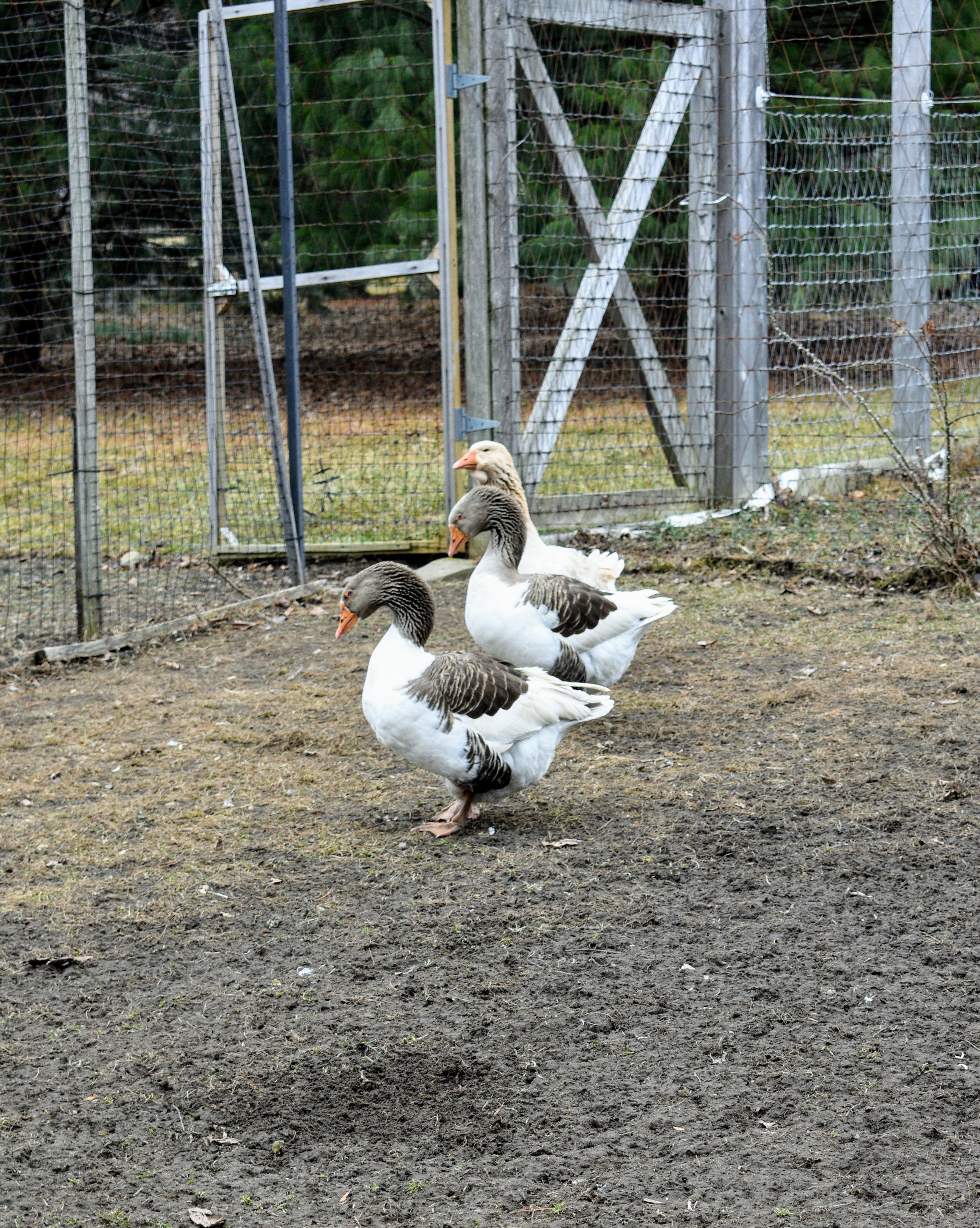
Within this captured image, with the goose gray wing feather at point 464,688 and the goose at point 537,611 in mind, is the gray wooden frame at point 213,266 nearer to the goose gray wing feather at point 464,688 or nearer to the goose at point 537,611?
the goose at point 537,611

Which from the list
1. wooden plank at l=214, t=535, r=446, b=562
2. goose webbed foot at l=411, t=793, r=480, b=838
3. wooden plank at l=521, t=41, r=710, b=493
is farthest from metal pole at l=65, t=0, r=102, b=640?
wooden plank at l=521, t=41, r=710, b=493

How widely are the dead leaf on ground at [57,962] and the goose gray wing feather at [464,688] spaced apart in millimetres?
1227

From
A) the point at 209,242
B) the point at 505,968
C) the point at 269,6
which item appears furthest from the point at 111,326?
the point at 505,968

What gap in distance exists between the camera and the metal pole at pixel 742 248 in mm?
8914

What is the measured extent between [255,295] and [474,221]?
1.52 meters

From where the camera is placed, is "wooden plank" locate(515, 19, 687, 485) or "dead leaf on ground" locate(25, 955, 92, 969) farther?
"wooden plank" locate(515, 19, 687, 485)

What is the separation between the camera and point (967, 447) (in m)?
10.4

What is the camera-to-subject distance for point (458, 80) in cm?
785

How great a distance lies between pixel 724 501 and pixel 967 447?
2.46m

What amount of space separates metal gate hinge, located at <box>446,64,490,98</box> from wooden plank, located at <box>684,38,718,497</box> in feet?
5.70

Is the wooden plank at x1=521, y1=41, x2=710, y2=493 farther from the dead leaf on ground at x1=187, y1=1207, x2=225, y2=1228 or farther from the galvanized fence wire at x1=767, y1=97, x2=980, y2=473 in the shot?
the dead leaf on ground at x1=187, y1=1207, x2=225, y2=1228

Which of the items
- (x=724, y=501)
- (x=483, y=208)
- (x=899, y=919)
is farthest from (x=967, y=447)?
(x=899, y=919)

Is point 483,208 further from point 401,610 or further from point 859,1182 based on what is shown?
point 859,1182

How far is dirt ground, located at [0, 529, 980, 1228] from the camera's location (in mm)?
2541
